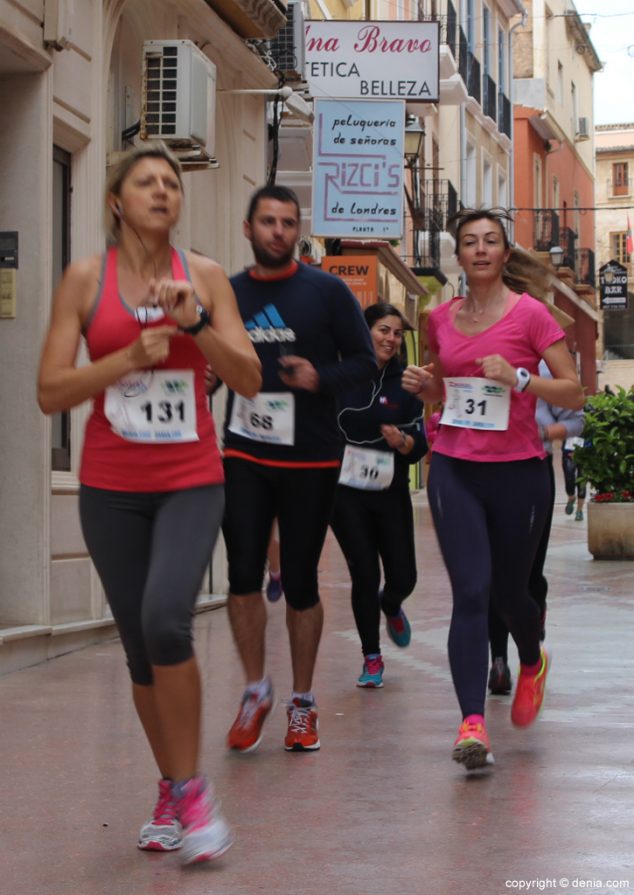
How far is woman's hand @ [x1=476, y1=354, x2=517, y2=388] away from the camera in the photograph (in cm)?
620

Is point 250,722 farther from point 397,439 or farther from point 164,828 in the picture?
point 397,439

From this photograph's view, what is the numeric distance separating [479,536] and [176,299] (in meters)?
2.12

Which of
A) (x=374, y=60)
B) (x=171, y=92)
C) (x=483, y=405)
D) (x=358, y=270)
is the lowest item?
(x=483, y=405)

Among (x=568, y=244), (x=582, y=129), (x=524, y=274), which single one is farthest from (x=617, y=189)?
(x=524, y=274)

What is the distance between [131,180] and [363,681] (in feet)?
13.2

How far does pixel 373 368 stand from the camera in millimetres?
6703

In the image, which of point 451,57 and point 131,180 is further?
point 451,57

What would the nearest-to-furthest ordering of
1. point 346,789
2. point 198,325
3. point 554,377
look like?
point 198,325 → point 346,789 → point 554,377

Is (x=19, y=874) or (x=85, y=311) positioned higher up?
(x=85, y=311)

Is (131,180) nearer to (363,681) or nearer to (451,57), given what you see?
(363,681)

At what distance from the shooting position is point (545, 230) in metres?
52.2

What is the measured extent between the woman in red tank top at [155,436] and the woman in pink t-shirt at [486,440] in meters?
1.63

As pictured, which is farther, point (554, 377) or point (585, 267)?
point (585, 267)

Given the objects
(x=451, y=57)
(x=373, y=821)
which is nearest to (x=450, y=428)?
(x=373, y=821)
